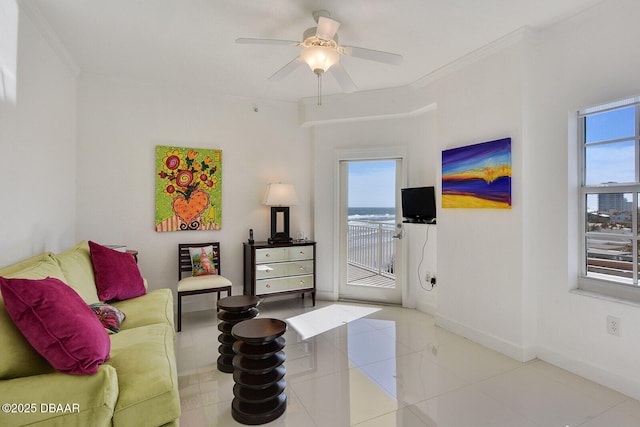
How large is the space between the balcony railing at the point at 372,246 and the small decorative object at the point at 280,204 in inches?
34.8

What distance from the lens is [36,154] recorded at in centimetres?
251

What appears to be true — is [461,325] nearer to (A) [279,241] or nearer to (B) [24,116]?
(A) [279,241]

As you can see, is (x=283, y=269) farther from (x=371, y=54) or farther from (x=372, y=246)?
(x=371, y=54)

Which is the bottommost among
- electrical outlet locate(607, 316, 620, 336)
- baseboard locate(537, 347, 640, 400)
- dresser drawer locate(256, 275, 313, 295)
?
baseboard locate(537, 347, 640, 400)

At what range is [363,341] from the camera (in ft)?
10.3

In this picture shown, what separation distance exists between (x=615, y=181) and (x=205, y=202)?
394 centimetres

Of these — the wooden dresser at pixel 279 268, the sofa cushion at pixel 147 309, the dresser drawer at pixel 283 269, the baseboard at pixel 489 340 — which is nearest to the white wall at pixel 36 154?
the sofa cushion at pixel 147 309

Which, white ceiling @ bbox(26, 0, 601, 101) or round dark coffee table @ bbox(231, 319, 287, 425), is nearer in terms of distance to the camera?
round dark coffee table @ bbox(231, 319, 287, 425)

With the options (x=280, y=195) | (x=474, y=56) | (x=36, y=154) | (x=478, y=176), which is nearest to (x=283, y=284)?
(x=280, y=195)

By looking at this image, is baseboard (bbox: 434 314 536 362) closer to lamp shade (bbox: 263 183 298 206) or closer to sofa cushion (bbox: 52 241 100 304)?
lamp shade (bbox: 263 183 298 206)

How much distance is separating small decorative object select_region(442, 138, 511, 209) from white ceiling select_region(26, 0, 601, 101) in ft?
3.04

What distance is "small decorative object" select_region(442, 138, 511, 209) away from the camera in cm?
286

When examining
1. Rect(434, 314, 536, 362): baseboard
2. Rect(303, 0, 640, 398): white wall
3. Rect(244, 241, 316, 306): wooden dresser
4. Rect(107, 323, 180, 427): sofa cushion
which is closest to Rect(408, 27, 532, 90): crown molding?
Rect(303, 0, 640, 398): white wall

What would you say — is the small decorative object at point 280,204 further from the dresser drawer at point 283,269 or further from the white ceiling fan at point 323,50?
the white ceiling fan at point 323,50
